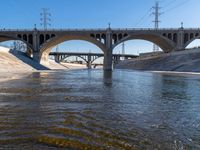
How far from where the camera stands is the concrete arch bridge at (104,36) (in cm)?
10325

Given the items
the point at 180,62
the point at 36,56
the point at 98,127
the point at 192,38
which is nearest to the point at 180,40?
the point at 192,38

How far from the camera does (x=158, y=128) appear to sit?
33.1 ft

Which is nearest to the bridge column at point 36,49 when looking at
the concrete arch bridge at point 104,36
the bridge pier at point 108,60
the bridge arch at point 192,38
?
the concrete arch bridge at point 104,36

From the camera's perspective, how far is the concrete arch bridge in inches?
4065

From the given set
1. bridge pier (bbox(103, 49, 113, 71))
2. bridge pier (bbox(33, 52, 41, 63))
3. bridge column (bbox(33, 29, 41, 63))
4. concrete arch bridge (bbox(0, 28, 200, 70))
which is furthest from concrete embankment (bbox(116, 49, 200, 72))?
bridge column (bbox(33, 29, 41, 63))

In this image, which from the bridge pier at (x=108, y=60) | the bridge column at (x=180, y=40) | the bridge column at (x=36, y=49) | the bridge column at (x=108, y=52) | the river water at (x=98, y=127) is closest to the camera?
the river water at (x=98, y=127)

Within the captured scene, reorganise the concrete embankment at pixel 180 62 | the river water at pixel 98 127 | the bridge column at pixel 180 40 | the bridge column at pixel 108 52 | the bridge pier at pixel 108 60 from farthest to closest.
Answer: the bridge column at pixel 108 52
the bridge pier at pixel 108 60
the bridge column at pixel 180 40
the concrete embankment at pixel 180 62
the river water at pixel 98 127

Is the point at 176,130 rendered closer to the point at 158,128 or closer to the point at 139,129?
the point at 158,128

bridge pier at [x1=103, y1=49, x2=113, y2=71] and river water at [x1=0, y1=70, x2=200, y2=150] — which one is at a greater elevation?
bridge pier at [x1=103, y1=49, x2=113, y2=71]

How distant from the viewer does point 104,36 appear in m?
107

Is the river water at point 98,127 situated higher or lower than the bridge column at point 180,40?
lower

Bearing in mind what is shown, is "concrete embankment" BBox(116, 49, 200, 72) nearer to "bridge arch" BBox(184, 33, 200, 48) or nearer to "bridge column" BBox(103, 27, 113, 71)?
"bridge arch" BBox(184, 33, 200, 48)

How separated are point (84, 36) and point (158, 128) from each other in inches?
3775

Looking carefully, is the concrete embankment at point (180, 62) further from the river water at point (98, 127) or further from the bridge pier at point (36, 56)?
the river water at point (98, 127)
